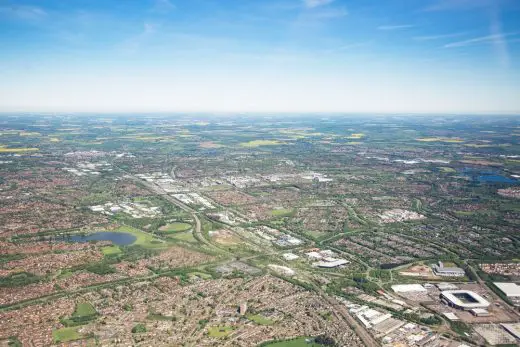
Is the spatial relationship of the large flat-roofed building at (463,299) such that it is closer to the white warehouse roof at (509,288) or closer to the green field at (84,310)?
the white warehouse roof at (509,288)

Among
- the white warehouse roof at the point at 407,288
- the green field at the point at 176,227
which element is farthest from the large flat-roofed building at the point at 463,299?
the green field at the point at 176,227

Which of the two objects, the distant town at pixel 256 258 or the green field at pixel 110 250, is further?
the green field at pixel 110 250

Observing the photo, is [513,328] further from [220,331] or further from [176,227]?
[176,227]

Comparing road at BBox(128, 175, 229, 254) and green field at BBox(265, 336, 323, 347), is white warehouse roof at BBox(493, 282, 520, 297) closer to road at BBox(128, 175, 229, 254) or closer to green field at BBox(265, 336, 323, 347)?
green field at BBox(265, 336, 323, 347)

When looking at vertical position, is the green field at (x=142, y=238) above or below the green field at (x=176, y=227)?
above

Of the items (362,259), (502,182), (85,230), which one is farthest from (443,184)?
(85,230)

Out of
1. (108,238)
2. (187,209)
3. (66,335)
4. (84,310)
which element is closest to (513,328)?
(66,335)
